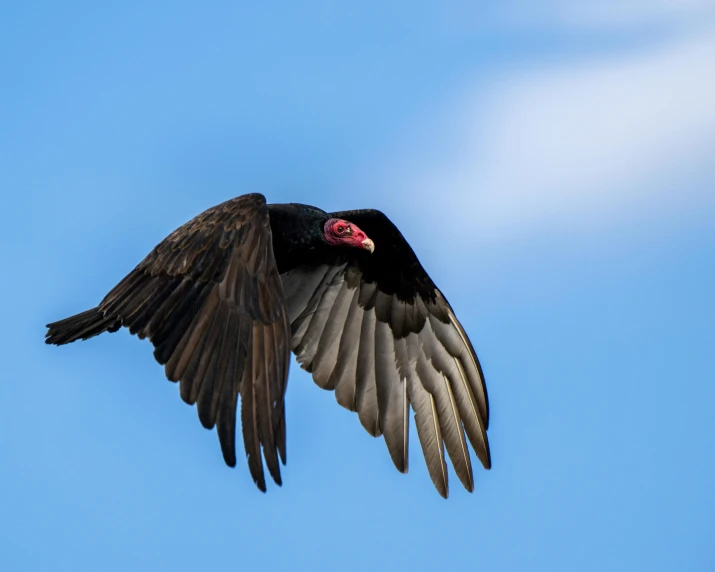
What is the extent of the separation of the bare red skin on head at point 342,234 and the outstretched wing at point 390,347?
12.9 inches

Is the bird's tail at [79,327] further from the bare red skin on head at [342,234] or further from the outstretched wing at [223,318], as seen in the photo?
the bare red skin on head at [342,234]

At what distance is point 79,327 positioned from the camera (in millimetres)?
7363

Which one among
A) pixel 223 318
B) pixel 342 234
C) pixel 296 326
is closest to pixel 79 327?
pixel 223 318

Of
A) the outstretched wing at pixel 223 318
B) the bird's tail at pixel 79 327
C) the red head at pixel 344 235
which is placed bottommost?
the outstretched wing at pixel 223 318

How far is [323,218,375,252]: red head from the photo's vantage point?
8125 millimetres

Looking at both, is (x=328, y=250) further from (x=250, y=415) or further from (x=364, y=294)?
(x=250, y=415)

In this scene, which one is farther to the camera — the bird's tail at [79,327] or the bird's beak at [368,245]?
the bird's beak at [368,245]

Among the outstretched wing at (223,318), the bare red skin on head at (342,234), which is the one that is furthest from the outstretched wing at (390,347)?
the outstretched wing at (223,318)

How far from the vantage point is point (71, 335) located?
741 centimetres

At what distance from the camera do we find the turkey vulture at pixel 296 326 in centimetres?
561

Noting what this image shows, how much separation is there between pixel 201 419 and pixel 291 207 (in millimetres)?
2995

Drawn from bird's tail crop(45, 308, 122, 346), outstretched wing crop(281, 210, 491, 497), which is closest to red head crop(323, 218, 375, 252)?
outstretched wing crop(281, 210, 491, 497)

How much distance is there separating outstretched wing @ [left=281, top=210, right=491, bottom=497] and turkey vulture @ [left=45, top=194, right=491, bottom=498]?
0.03 feet

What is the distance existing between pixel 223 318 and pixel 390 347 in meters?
2.92
